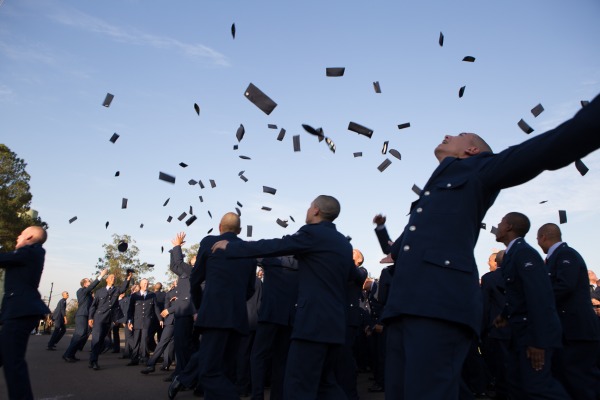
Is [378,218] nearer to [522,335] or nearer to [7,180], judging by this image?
[522,335]

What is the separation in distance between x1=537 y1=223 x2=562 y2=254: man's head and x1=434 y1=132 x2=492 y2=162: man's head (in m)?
3.65

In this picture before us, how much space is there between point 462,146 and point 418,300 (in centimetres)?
105

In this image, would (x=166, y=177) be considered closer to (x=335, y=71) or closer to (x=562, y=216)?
(x=335, y=71)

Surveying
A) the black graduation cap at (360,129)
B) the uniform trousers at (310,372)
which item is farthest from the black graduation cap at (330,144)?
the uniform trousers at (310,372)

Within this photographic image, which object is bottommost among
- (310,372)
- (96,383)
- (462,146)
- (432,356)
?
(96,383)

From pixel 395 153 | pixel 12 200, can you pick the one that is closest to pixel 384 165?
pixel 395 153

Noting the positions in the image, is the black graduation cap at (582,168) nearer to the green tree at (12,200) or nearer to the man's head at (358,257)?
the man's head at (358,257)

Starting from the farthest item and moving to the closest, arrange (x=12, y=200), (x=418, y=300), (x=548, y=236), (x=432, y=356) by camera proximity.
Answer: (x=12, y=200) → (x=548, y=236) → (x=418, y=300) → (x=432, y=356)

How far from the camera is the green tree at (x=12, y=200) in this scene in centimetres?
3831

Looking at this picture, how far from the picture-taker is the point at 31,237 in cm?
621

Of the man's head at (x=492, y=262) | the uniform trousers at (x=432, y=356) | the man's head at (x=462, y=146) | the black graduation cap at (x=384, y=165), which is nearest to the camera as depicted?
the uniform trousers at (x=432, y=356)

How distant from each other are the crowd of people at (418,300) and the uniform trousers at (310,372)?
0.01 m

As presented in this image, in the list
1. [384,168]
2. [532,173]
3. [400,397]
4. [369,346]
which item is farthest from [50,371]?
[532,173]

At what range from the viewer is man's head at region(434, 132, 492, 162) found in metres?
3.33
